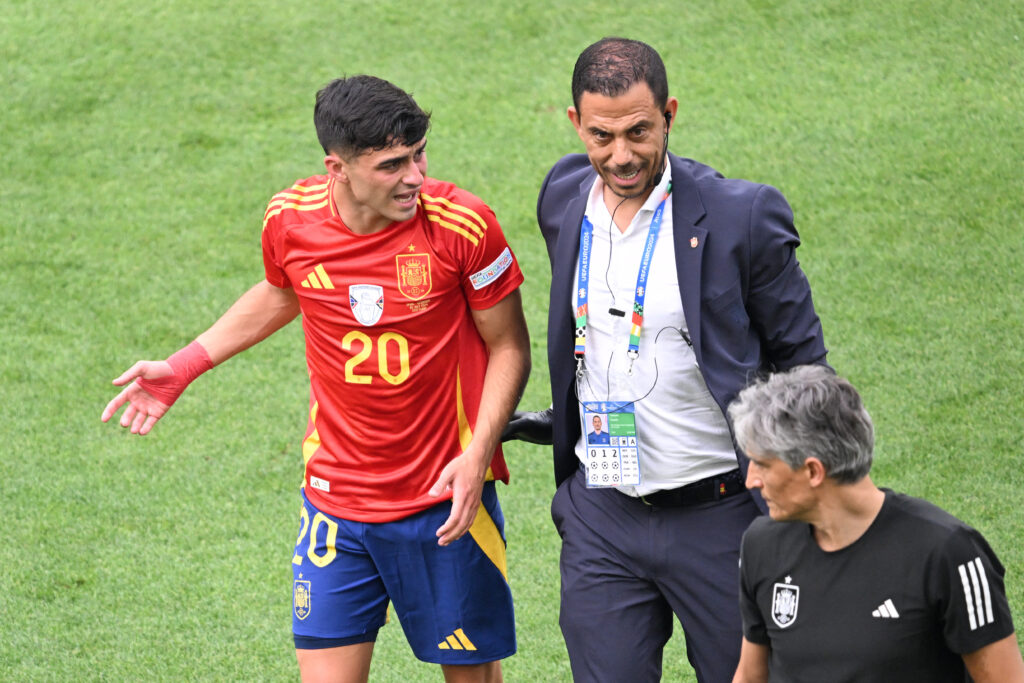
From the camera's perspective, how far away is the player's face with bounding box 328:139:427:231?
10.8ft

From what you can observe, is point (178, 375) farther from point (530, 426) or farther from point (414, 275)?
point (530, 426)

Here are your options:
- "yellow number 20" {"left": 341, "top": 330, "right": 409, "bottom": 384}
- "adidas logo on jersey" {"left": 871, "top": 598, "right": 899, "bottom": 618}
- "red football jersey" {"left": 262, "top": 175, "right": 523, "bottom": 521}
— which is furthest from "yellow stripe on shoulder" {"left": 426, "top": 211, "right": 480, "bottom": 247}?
"adidas logo on jersey" {"left": 871, "top": 598, "right": 899, "bottom": 618}

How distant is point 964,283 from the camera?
6.77m

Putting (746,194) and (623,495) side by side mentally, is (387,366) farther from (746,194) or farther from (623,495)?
(746,194)

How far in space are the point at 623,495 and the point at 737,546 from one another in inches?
12.3

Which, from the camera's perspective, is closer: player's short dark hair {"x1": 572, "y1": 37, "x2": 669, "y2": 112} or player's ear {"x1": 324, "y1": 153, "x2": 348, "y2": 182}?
player's short dark hair {"x1": 572, "y1": 37, "x2": 669, "y2": 112}

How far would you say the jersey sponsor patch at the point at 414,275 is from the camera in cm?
343

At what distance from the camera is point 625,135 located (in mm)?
3000

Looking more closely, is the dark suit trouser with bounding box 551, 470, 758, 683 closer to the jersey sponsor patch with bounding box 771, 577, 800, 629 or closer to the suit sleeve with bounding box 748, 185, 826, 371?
the suit sleeve with bounding box 748, 185, 826, 371

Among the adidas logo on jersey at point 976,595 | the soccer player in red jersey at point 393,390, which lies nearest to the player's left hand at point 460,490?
the soccer player in red jersey at point 393,390

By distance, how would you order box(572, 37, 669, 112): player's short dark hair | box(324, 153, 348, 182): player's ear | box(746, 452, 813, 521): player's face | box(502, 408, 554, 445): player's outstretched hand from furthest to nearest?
box(502, 408, 554, 445): player's outstretched hand, box(324, 153, 348, 182): player's ear, box(572, 37, 669, 112): player's short dark hair, box(746, 452, 813, 521): player's face

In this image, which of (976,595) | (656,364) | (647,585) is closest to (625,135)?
(656,364)

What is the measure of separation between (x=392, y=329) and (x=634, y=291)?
2.35ft

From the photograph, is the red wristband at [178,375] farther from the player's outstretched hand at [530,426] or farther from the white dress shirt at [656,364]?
the white dress shirt at [656,364]
